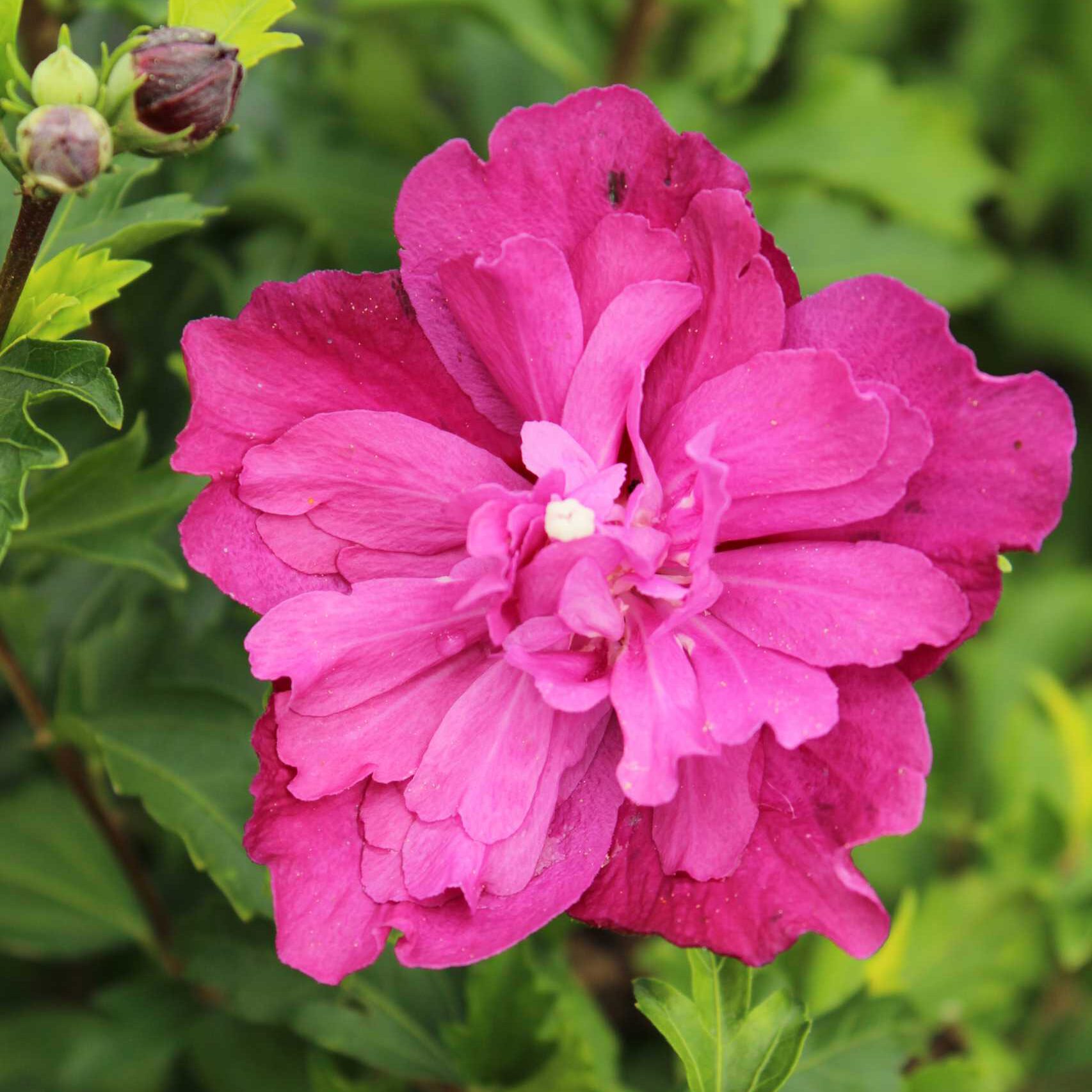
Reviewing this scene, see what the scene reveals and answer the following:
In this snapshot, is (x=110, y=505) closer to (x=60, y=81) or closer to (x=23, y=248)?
(x=23, y=248)

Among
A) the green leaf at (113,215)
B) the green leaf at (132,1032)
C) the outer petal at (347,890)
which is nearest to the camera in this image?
the outer petal at (347,890)

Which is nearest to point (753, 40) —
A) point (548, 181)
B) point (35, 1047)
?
point (548, 181)

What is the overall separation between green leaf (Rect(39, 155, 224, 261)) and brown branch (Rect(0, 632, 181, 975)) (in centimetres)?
44

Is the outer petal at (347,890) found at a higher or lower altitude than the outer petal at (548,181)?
lower

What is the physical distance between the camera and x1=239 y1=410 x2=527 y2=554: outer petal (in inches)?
42.9

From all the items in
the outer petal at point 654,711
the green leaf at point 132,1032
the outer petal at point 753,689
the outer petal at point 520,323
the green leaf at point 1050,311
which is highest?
the outer petal at point 520,323

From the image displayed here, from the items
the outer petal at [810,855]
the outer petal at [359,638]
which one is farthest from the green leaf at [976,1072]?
the outer petal at [359,638]

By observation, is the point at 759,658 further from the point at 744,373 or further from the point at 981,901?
the point at 981,901

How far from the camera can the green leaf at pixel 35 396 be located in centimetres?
105

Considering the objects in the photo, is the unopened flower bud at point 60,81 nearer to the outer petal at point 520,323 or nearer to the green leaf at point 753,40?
the outer petal at point 520,323

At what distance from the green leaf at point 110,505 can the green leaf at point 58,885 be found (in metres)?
0.54

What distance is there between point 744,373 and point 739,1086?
0.61 meters

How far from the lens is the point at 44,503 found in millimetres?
1388

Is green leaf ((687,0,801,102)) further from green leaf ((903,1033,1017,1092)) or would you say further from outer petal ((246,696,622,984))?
green leaf ((903,1033,1017,1092))
